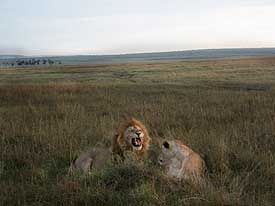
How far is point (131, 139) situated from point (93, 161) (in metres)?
0.63

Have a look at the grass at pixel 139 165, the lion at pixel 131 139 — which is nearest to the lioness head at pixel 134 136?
the lion at pixel 131 139

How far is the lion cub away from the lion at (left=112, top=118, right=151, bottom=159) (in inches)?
11.6

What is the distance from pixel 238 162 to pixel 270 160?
1.47 ft

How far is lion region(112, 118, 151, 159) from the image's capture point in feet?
18.6

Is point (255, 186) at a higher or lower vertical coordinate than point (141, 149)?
lower

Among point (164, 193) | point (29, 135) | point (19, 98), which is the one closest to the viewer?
point (164, 193)

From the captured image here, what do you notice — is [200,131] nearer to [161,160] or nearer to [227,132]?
[227,132]

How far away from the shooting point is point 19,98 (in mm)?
15875

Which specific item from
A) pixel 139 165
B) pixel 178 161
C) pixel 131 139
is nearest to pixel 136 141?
pixel 131 139

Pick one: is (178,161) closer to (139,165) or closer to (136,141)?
(139,165)

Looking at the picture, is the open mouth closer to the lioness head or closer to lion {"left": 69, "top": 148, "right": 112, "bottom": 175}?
the lioness head

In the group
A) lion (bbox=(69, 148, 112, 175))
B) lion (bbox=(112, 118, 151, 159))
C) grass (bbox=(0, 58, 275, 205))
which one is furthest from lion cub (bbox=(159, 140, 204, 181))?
lion (bbox=(69, 148, 112, 175))

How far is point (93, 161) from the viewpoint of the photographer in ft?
19.4

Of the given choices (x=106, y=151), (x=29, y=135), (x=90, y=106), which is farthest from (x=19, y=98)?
(x=106, y=151)
